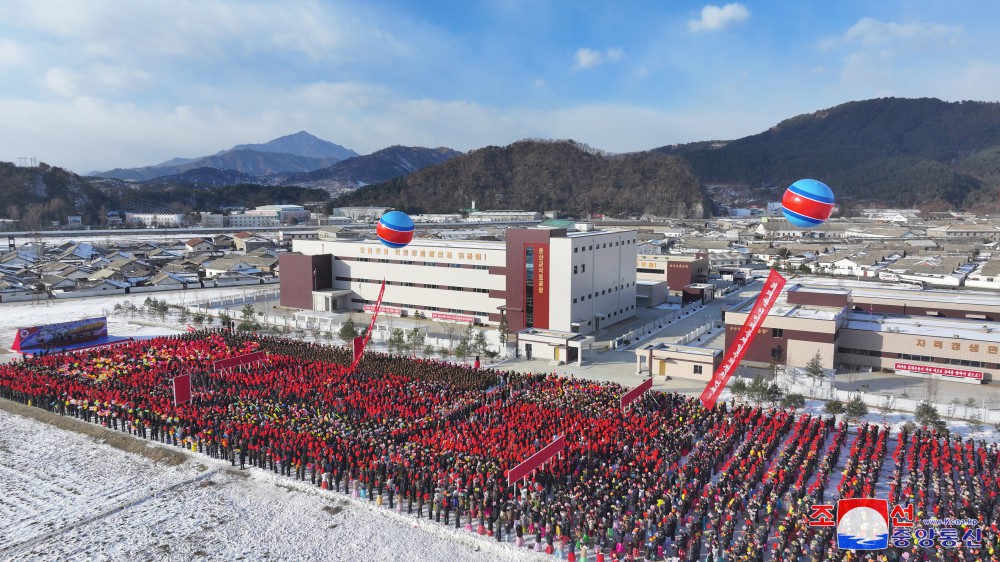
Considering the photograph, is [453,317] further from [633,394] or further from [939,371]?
[939,371]

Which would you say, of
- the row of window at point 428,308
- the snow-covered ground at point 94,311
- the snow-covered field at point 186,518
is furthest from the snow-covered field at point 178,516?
the row of window at point 428,308

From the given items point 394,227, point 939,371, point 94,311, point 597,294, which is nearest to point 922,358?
point 939,371

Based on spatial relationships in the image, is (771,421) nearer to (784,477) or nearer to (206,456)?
(784,477)

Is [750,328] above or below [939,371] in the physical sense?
above

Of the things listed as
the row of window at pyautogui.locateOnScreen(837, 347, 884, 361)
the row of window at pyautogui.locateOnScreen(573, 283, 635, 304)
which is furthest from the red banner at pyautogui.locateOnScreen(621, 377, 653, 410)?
the row of window at pyautogui.locateOnScreen(573, 283, 635, 304)

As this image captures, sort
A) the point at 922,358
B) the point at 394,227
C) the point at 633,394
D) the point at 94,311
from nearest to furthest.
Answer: the point at 633,394 → the point at 922,358 → the point at 394,227 → the point at 94,311

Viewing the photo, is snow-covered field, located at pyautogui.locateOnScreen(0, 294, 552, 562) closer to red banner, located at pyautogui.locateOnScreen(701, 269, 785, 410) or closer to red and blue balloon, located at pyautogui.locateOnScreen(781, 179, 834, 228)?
red banner, located at pyautogui.locateOnScreen(701, 269, 785, 410)

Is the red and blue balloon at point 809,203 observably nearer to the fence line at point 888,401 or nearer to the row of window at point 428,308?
the fence line at point 888,401
